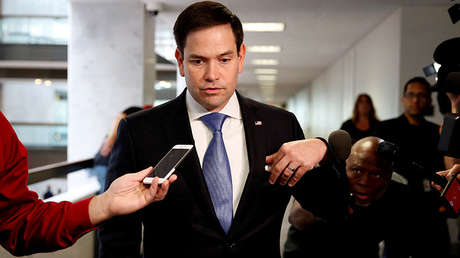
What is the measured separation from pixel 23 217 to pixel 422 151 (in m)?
1.59

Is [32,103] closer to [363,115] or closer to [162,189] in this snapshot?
A: [363,115]

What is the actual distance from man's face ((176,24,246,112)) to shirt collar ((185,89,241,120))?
119 mm

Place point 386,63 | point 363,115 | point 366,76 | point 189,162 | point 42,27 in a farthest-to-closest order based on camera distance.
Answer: point 366,76
point 42,27
point 386,63
point 363,115
point 189,162

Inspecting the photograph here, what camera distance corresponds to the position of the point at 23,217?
3.32ft

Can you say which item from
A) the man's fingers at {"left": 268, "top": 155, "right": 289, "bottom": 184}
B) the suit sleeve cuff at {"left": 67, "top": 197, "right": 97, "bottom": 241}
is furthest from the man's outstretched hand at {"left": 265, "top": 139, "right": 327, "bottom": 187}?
the suit sleeve cuff at {"left": 67, "top": 197, "right": 97, "bottom": 241}

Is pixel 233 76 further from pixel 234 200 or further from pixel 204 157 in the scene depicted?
pixel 234 200

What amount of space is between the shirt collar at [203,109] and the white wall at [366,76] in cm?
136

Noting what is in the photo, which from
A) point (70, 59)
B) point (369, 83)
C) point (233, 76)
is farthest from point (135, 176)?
point (369, 83)

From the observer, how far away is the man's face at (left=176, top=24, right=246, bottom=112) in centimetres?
132

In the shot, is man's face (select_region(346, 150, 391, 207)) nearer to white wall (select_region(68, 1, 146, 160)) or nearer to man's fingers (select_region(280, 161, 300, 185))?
man's fingers (select_region(280, 161, 300, 185))

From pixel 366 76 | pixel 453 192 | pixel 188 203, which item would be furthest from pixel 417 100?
pixel 366 76

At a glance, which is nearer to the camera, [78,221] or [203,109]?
[78,221]

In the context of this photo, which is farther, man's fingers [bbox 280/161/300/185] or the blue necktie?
the blue necktie

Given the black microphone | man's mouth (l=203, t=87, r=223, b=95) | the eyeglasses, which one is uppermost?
the eyeglasses
